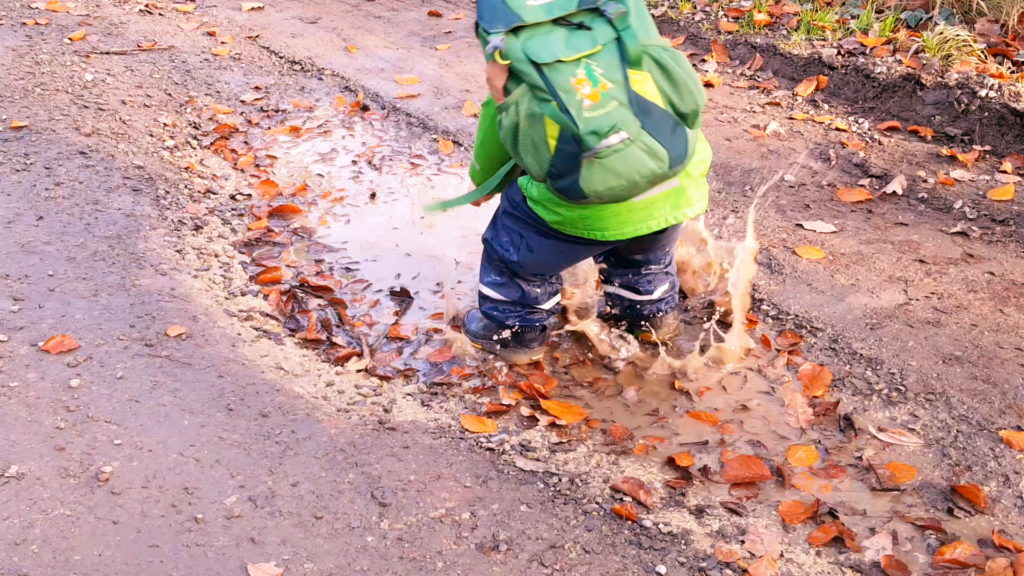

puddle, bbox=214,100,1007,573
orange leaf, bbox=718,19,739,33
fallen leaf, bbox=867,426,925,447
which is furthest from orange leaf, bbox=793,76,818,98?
fallen leaf, bbox=867,426,925,447

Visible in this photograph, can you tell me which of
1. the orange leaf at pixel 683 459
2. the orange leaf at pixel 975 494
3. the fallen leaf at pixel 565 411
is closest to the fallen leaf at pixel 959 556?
the orange leaf at pixel 975 494

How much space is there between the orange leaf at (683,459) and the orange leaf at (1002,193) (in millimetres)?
2109

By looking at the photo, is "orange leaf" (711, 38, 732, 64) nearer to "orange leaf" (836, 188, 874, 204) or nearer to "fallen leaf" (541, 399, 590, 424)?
"orange leaf" (836, 188, 874, 204)

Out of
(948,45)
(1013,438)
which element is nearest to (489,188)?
(1013,438)

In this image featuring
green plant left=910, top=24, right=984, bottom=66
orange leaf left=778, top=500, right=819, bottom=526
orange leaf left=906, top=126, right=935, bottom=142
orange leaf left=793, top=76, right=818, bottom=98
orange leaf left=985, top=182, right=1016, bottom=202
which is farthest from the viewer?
orange leaf left=793, top=76, right=818, bottom=98

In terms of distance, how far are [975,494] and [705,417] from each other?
776 millimetres

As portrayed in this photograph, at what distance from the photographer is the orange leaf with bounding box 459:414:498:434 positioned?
271 centimetres

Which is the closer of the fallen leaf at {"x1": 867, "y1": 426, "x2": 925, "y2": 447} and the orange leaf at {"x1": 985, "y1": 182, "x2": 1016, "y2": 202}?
the fallen leaf at {"x1": 867, "y1": 426, "x2": 925, "y2": 447}

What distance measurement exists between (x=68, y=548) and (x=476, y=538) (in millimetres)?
995

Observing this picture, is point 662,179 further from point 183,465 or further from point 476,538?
point 183,465

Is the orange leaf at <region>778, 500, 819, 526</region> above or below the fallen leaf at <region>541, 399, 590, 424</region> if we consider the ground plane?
above

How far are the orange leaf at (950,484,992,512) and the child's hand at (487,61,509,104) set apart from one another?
160 centimetres

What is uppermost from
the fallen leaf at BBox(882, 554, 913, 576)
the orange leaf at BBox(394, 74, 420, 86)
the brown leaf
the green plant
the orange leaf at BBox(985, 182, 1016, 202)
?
the green plant

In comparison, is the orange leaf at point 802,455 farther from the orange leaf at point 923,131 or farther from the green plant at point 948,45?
the green plant at point 948,45
